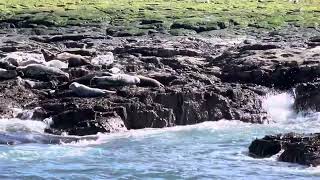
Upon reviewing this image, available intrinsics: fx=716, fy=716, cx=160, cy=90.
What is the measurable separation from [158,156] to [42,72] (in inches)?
367

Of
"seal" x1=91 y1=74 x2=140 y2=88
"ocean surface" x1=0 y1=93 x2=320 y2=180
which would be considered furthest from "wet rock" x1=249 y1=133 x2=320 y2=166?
"seal" x1=91 y1=74 x2=140 y2=88

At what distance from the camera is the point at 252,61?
28219mm

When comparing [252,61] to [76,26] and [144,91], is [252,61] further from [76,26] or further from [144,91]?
[76,26]

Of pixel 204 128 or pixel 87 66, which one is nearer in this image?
pixel 204 128

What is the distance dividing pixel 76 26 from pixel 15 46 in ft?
29.9

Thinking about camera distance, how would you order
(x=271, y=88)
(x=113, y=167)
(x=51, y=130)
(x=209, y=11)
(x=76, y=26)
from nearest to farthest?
(x=113, y=167), (x=51, y=130), (x=271, y=88), (x=76, y=26), (x=209, y=11)

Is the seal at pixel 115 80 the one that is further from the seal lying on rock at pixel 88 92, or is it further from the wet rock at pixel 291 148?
the wet rock at pixel 291 148

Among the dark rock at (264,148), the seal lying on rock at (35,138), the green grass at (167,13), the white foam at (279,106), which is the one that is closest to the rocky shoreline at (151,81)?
the dark rock at (264,148)

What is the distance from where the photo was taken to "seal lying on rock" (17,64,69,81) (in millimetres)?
26578

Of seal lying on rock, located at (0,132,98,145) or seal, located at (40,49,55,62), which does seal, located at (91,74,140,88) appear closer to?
seal lying on rock, located at (0,132,98,145)

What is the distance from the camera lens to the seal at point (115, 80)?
25125 millimetres

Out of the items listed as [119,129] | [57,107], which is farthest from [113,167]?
[57,107]

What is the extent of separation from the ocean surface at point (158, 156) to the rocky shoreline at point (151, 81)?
63 centimetres

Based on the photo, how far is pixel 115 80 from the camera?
83.0 feet
